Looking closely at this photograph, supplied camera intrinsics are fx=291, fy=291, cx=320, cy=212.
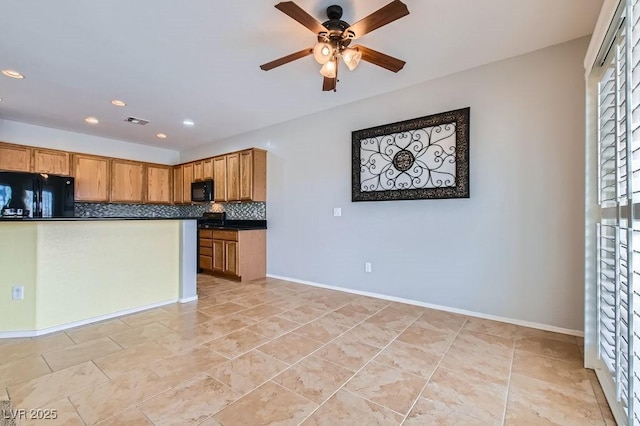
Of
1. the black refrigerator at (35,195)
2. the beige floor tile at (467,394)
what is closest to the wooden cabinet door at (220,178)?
the black refrigerator at (35,195)

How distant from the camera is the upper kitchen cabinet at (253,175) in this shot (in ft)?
16.0

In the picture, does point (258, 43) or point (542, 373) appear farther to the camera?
point (258, 43)

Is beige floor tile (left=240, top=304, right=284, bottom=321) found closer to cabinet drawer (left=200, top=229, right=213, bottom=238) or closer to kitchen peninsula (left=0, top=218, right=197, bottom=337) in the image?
kitchen peninsula (left=0, top=218, right=197, bottom=337)

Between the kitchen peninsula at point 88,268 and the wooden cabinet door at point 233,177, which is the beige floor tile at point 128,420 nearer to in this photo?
the kitchen peninsula at point 88,268

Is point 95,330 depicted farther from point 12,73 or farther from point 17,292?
point 12,73

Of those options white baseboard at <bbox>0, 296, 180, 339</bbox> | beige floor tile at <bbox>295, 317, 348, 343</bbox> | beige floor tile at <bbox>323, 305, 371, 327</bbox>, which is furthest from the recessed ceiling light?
beige floor tile at <bbox>323, 305, 371, 327</bbox>

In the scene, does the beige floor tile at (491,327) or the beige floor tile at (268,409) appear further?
the beige floor tile at (491,327)

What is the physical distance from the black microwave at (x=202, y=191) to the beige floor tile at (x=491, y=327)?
4.71 m

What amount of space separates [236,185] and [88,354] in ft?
10.8

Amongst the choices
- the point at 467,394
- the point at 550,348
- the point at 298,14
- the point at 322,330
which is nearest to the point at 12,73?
the point at 298,14

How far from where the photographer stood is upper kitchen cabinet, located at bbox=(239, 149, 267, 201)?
488 centimetres

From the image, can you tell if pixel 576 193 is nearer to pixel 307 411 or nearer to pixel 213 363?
pixel 307 411

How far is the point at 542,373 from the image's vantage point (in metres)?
1.95

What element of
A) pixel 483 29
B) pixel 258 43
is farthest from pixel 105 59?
pixel 483 29
